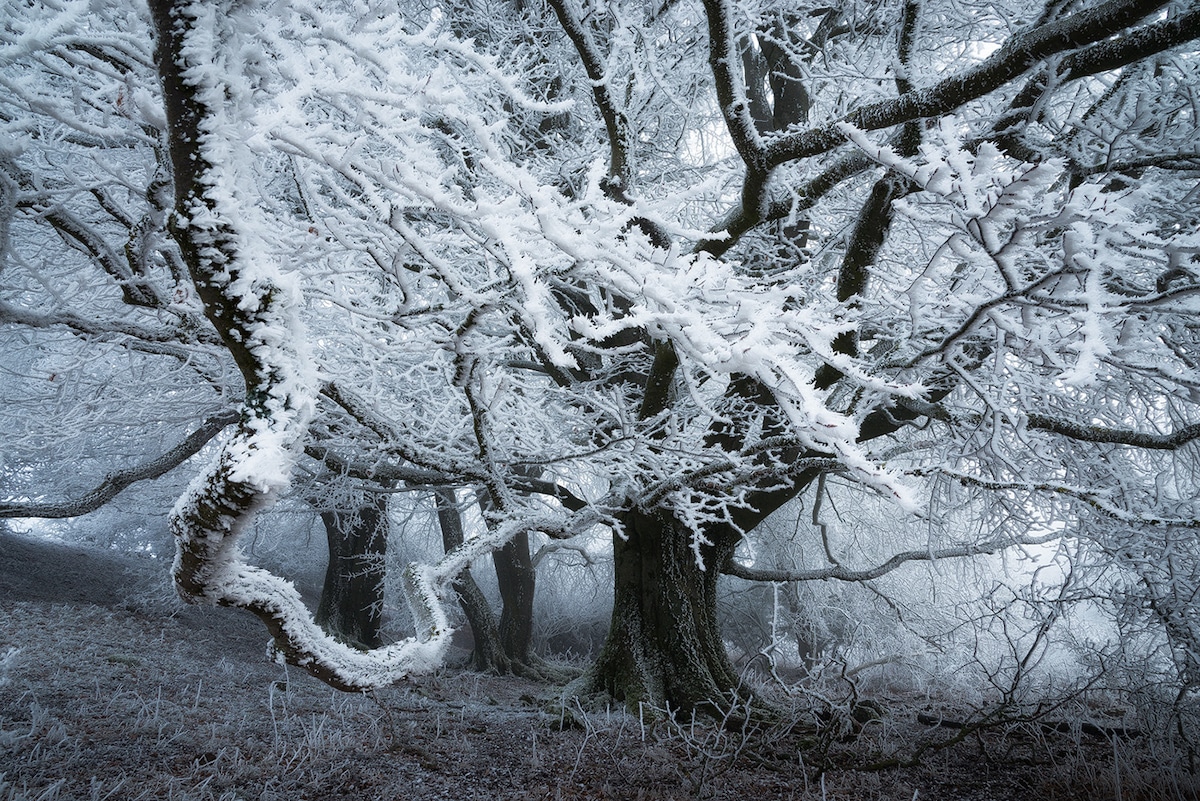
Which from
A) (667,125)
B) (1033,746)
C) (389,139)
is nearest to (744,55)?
(667,125)

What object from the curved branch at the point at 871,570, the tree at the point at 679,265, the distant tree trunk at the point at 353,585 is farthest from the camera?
the distant tree trunk at the point at 353,585

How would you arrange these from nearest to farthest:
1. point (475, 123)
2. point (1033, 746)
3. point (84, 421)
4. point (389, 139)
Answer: point (475, 123) < point (389, 139) < point (1033, 746) < point (84, 421)

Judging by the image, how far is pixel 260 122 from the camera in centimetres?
178

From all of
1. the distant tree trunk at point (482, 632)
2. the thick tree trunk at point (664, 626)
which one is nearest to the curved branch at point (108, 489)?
the thick tree trunk at point (664, 626)

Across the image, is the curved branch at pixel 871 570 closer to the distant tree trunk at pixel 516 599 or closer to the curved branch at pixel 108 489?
the distant tree trunk at pixel 516 599

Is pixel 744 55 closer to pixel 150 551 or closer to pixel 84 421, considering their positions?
pixel 84 421

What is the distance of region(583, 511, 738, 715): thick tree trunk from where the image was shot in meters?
5.26

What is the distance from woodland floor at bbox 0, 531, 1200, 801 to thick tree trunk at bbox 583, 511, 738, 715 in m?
0.32

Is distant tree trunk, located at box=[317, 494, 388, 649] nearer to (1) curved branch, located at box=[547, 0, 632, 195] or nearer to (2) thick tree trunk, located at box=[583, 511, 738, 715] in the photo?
(2) thick tree trunk, located at box=[583, 511, 738, 715]

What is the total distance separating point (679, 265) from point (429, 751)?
371 cm

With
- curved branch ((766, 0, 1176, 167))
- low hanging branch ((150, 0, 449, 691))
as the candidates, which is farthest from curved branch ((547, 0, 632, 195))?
low hanging branch ((150, 0, 449, 691))

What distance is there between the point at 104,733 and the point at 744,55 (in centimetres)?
707

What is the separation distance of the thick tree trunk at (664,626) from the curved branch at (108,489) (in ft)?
11.5

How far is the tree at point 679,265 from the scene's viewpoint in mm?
1707
